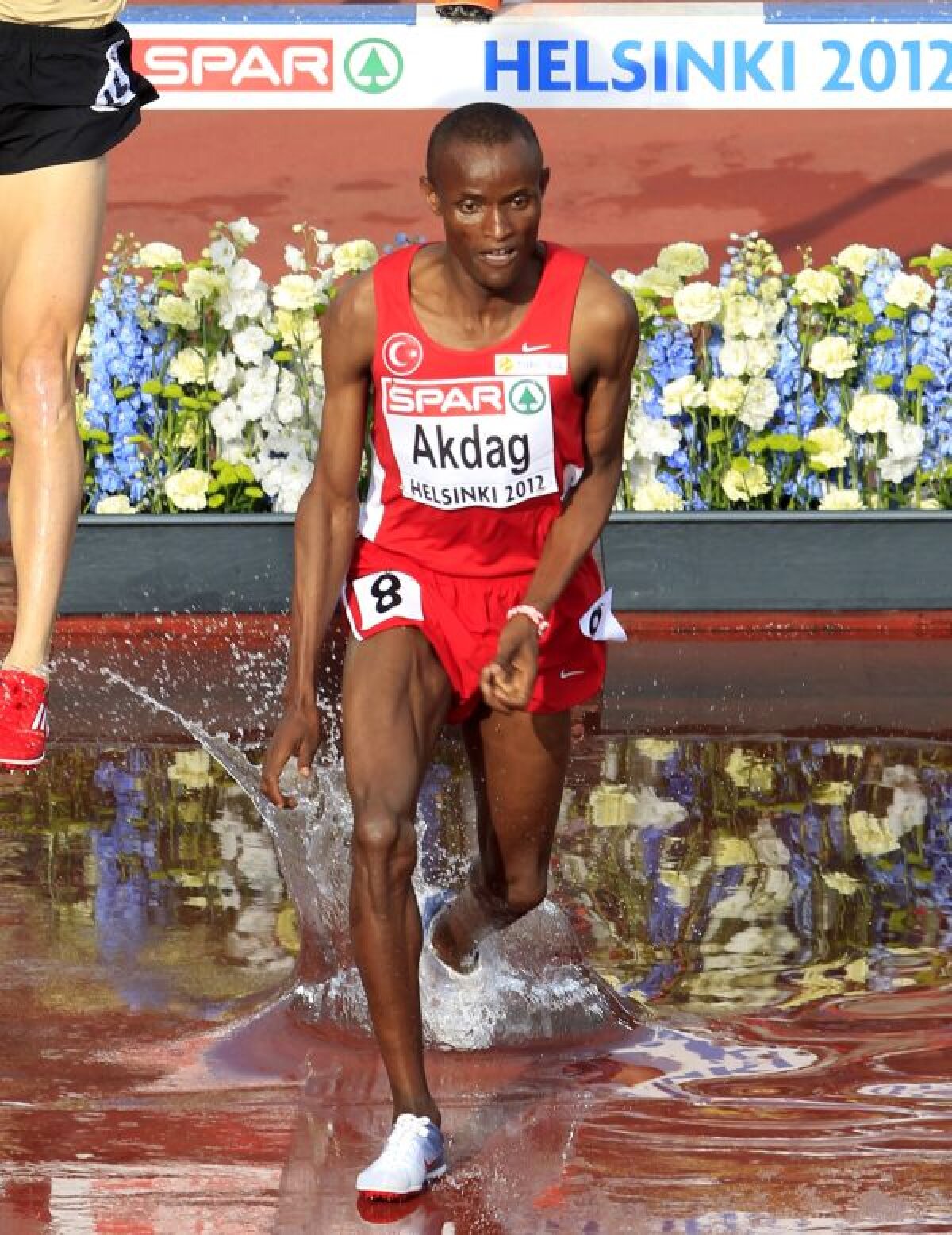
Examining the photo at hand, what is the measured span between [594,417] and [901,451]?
469 centimetres

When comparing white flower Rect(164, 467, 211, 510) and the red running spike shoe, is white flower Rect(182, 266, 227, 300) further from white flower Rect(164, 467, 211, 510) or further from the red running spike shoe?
the red running spike shoe

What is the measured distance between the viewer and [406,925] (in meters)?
4.67

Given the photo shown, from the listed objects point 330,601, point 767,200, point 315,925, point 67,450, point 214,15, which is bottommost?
point 315,925

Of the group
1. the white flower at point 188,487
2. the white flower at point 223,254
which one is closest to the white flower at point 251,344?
the white flower at point 223,254

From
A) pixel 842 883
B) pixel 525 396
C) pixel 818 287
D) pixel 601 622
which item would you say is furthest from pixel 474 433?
pixel 818 287

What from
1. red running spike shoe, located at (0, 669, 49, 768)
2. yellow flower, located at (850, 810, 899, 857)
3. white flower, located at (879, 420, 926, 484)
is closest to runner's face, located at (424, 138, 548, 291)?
red running spike shoe, located at (0, 669, 49, 768)

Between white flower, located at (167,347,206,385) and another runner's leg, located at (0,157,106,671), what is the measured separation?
373cm

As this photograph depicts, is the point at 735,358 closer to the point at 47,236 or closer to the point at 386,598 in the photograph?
the point at 47,236

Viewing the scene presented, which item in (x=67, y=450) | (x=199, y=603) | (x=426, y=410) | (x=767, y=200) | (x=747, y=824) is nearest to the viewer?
(x=426, y=410)

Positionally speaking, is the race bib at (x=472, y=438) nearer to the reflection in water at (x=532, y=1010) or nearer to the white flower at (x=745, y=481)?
the reflection in water at (x=532, y=1010)

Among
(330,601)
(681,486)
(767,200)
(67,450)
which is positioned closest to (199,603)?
(681,486)

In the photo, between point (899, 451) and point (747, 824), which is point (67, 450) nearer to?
point (747, 824)

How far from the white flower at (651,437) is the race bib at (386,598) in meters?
4.54

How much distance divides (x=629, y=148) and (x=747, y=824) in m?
8.40
